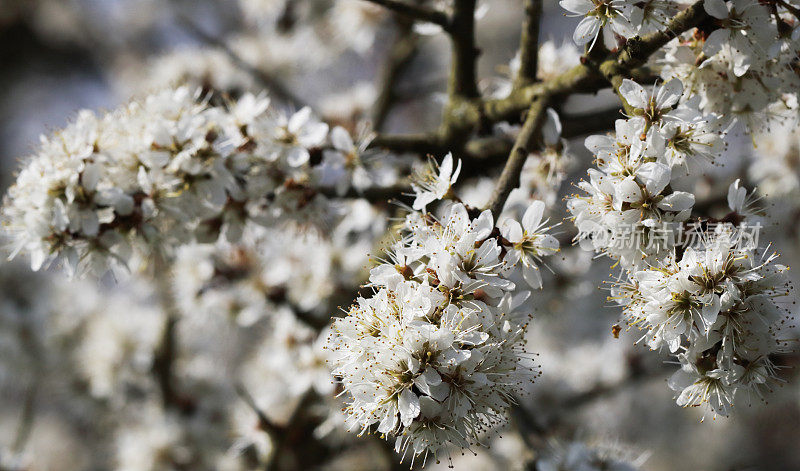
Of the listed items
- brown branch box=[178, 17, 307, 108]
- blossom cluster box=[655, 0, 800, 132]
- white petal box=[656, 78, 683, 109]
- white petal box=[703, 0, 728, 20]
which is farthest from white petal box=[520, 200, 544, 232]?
brown branch box=[178, 17, 307, 108]

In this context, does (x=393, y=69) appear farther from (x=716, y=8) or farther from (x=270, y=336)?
(x=716, y=8)

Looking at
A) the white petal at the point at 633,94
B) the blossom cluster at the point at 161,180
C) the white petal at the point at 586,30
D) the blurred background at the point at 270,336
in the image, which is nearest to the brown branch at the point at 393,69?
the blurred background at the point at 270,336

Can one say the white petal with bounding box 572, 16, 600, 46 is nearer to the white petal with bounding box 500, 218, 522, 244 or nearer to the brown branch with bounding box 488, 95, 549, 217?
the brown branch with bounding box 488, 95, 549, 217

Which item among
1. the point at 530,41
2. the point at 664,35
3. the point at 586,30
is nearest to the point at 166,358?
the point at 530,41

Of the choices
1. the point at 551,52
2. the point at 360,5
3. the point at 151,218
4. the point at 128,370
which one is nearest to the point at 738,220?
the point at 551,52

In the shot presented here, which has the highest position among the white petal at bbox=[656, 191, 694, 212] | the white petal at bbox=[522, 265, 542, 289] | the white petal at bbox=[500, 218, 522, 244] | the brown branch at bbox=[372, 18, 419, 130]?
the white petal at bbox=[656, 191, 694, 212]

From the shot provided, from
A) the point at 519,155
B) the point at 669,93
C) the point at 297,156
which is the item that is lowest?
the point at 297,156

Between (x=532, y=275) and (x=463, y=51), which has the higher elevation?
(x=463, y=51)

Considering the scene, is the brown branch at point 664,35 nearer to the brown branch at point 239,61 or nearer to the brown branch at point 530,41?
the brown branch at point 530,41
